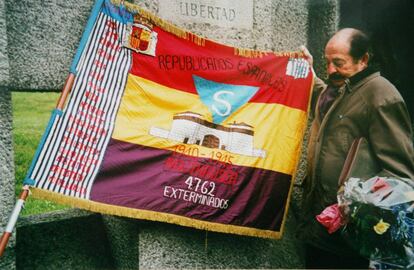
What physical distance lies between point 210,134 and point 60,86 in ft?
3.70

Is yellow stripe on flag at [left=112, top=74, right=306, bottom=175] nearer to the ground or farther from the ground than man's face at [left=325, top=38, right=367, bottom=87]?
nearer to the ground

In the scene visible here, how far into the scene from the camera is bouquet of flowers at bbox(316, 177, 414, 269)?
2957mm

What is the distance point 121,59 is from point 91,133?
0.54 metres

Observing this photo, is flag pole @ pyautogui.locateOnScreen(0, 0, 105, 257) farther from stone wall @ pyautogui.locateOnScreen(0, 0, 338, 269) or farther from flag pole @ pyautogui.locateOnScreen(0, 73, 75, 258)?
stone wall @ pyautogui.locateOnScreen(0, 0, 338, 269)

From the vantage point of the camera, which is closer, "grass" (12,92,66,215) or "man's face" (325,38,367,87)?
"man's face" (325,38,367,87)

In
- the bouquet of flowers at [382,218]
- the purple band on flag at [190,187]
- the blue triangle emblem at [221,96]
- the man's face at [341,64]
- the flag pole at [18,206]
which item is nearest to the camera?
the flag pole at [18,206]

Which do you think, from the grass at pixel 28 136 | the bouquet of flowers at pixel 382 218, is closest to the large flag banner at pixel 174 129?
the bouquet of flowers at pixel 382 218

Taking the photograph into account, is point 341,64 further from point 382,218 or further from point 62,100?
point 62,100

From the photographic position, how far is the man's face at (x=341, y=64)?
332 cm

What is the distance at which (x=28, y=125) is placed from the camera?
156 inches

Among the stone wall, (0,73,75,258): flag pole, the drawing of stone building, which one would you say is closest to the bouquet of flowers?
the drawing of stone building

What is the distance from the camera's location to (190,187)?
10.1 feet

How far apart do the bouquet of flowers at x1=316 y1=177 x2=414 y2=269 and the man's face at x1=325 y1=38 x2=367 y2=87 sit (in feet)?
2.71

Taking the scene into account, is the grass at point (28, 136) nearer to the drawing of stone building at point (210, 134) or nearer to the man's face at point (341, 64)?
the drawing of stone building at point (210, 134)
